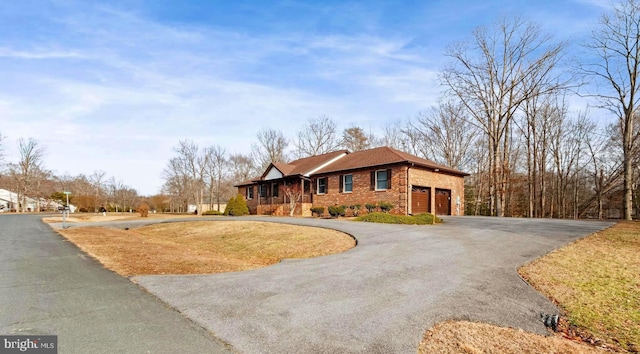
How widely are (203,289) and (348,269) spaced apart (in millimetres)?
2841

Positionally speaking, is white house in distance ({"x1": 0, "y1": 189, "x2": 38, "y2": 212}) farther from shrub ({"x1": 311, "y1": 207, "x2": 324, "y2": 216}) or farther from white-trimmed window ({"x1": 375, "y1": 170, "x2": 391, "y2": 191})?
white-trimmed window ({"x1": 375, "y1": 170, "x2": 391, "y2": 191})

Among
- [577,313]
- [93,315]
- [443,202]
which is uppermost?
[443,202]

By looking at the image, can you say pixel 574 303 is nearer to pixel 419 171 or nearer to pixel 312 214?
pixel 419 171

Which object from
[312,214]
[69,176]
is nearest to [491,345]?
[312,214]

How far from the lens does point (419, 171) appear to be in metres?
21.5

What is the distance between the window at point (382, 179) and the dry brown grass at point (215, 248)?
8.75 metres

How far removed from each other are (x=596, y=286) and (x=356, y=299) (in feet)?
14.8

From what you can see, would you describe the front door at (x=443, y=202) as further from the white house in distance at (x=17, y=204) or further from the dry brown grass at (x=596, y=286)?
the white house in distance at (x=17, y=204)

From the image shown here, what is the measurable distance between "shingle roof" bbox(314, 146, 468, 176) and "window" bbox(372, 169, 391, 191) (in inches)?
24.5

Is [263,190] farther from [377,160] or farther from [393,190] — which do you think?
[393,190]

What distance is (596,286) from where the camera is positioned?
578 centimetres

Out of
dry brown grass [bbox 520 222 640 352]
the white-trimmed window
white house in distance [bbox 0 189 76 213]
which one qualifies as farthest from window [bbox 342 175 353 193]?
white house in distance [bbox 0 189 76 213]

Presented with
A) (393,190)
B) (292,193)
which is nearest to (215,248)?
(393,190)

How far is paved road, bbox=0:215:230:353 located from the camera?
322 centimetres
